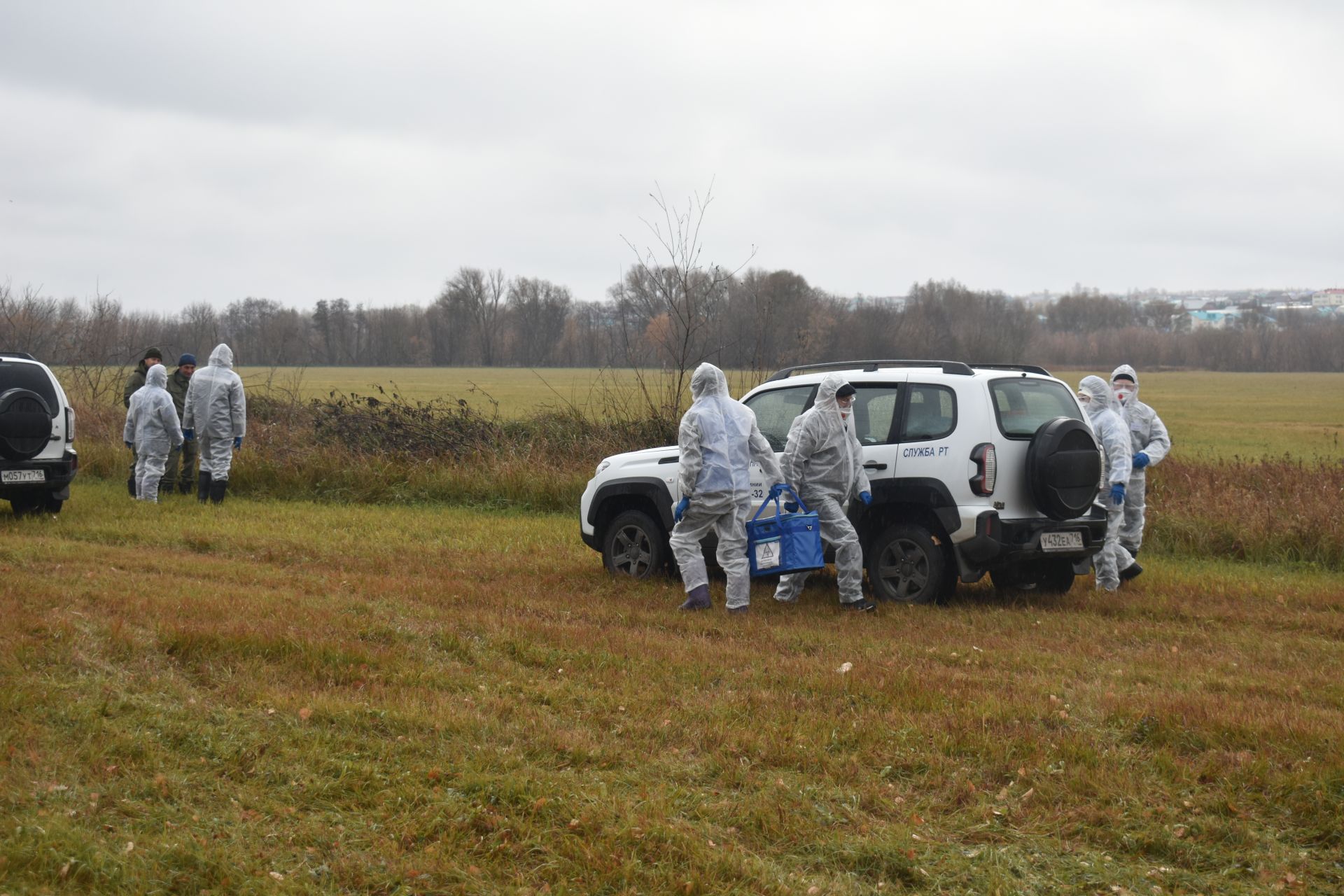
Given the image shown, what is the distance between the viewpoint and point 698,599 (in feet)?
29.4

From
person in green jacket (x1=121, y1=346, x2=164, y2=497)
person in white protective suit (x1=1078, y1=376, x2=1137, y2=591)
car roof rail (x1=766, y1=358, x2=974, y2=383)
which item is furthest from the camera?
person in green jacket (x1=121, y1=346, x2=164, y2=497)

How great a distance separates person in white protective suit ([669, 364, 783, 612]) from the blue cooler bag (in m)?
0.13

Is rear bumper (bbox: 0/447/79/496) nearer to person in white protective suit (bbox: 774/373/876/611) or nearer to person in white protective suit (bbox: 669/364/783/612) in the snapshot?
person in white protective suit (bbox: 669/364/783/612)

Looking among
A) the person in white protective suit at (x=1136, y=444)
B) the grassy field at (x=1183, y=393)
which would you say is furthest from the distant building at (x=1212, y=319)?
the person in white protective suit at (x=1136, y=444)

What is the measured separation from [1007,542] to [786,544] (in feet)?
5.21

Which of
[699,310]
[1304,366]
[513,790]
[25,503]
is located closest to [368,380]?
[699,310]

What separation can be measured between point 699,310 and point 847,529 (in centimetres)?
1049

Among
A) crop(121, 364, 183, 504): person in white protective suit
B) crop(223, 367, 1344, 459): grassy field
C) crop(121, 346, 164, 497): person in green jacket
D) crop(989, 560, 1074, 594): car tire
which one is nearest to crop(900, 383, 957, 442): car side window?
crop(989, 560, 1074, 594): car tire

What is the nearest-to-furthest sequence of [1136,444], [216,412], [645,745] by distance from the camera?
[645,745] → [1136,444] → [216,412]

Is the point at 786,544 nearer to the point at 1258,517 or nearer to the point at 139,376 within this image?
the point at 1258,517

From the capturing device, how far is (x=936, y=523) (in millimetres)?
9141

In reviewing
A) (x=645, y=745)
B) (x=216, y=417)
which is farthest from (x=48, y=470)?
(x=645, y=745)

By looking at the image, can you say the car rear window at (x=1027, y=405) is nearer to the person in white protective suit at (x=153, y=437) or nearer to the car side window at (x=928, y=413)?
the car side window at (x=928, y=413)

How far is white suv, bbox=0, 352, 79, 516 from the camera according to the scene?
1241 cm
